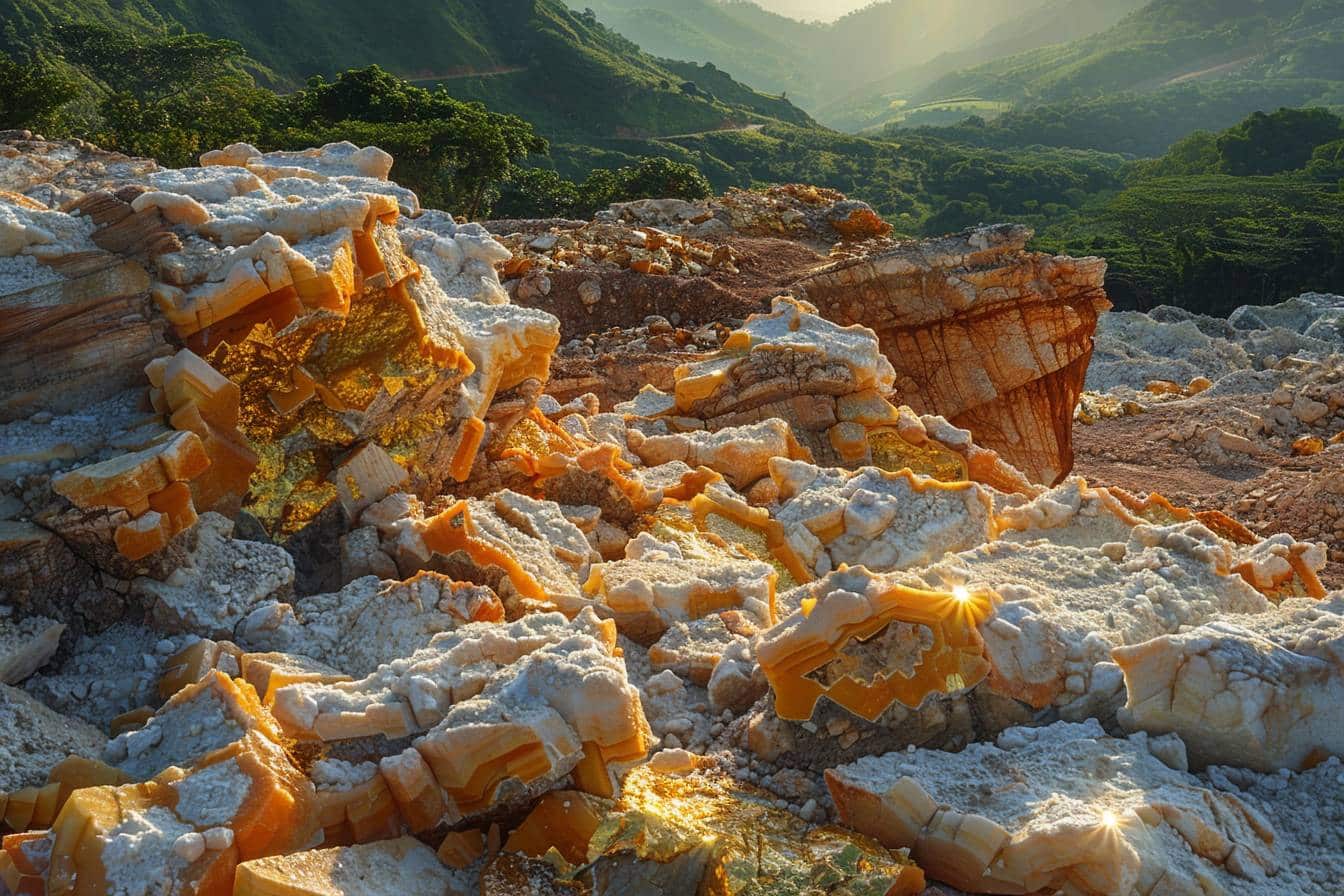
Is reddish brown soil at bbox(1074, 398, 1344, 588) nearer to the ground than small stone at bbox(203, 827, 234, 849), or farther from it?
nearer to the ground

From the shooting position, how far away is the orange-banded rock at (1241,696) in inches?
120

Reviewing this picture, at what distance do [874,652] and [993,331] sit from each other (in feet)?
29.6

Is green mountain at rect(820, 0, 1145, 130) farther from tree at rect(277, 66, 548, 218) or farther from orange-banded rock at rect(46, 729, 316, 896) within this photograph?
orange-banded rock at rect(46, 729, 316, 896)

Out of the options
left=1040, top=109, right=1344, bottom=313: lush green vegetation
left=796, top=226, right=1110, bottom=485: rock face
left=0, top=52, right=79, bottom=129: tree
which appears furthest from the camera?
left=1040, top=109, right=1344, bottom=313: lush green vegetation

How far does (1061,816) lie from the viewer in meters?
2.70

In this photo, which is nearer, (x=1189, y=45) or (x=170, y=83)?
(x=170, y=83)

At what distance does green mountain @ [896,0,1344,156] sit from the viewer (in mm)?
83438

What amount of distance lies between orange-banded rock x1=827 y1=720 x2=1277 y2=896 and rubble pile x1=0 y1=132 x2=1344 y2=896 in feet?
0.03

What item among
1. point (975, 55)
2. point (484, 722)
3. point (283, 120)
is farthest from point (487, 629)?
point (975, 55)

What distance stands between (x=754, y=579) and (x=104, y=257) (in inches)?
106

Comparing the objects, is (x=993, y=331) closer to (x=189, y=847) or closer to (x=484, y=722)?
(x=484, y=722)

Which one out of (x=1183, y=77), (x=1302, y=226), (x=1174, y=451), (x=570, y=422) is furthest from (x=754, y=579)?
(x=1183, y=77)

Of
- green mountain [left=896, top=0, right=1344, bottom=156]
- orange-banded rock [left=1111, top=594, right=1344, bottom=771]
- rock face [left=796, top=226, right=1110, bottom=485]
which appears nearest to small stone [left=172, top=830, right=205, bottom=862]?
orange-banded rock [left=1111, top=594, right=1344, bottom=771]

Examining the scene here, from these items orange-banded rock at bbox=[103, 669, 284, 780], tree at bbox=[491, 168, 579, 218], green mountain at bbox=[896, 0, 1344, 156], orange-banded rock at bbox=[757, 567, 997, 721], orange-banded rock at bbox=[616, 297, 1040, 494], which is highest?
green mountain at bbox=[896, 0, 1344, 156]
